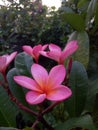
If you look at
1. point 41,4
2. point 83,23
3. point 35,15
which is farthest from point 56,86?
point 41,4

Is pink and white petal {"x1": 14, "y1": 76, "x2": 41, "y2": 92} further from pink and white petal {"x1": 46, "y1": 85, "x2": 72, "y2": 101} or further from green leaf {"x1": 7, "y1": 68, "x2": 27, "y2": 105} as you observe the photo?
green leaf {"x1": 7, "y1": 68, "x2": 27, "y2": 105}

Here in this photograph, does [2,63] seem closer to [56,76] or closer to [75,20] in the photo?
[56,76]

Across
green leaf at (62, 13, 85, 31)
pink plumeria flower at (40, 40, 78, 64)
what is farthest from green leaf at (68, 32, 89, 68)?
pink plumeria flower at (40, 40, 78, 64)

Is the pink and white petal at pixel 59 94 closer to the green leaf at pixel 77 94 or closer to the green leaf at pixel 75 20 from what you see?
the green leaf at pixel 77 94

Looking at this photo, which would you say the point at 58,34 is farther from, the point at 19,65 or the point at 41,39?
the point at 19,65

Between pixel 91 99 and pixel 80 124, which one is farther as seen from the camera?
pixel 91 99

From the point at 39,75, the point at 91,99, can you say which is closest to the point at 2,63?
the point at 39,75
